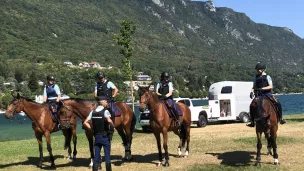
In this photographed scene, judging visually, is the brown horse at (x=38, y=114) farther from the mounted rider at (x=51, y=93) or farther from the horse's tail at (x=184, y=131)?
the horse's tail at (x=184, y=131)

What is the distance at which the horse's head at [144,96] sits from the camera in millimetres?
11832

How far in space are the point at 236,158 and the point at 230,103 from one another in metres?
20.2

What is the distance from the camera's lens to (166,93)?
43.4 ft

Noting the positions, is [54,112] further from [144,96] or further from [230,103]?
[230,103]

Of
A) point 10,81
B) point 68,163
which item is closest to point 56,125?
point 68,163

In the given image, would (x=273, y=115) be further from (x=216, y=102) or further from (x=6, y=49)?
(x=6, y=49)

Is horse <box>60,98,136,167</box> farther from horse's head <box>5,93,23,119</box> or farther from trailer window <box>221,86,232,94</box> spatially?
trailer window <box>221,86,232,94</box>

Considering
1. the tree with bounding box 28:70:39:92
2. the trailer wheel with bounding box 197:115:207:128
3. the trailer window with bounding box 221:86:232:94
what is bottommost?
the trailer wheel with bounding box 197:115:207:128

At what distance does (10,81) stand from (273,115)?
481ft

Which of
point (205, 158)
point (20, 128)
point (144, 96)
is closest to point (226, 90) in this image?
point (205, 158)

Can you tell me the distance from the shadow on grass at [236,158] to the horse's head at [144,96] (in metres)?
3.63

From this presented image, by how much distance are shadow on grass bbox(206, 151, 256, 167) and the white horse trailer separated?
58.7ft

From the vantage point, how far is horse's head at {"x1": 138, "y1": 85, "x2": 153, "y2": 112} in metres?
11.8

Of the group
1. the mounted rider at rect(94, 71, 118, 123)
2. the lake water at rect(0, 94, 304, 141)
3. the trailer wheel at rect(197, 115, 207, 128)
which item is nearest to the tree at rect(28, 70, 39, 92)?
the lake water at rect(0, 94, 304, 141)
